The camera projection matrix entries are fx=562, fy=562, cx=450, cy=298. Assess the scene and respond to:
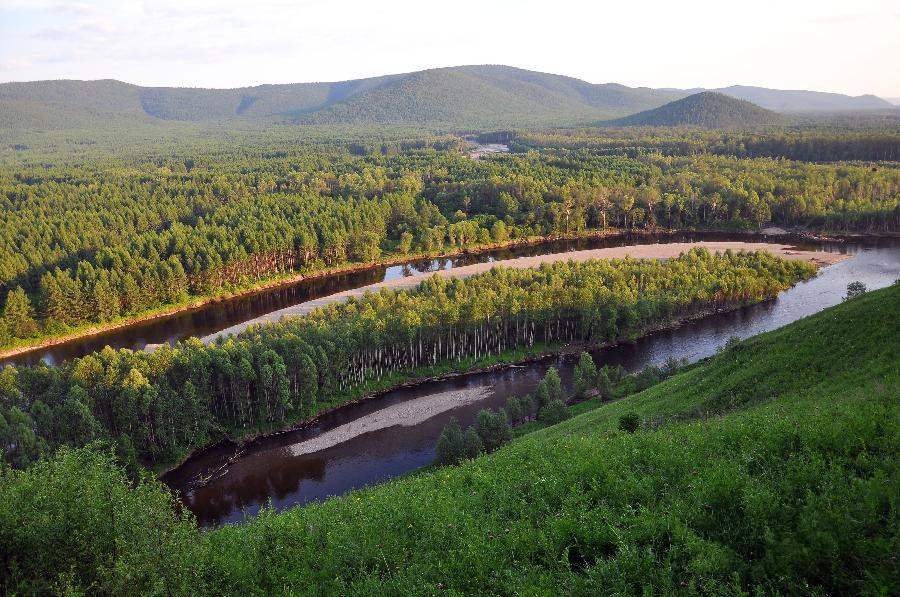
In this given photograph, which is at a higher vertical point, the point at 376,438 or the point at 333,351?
the point at 333,351

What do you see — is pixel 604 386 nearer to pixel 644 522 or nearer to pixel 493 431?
pixel 493 431

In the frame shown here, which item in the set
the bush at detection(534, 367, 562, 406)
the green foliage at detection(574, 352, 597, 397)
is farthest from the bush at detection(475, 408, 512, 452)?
the green foliage at detection(574, 352, 597, 397)

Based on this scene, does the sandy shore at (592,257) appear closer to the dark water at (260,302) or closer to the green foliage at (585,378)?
the dark water at (260,302)

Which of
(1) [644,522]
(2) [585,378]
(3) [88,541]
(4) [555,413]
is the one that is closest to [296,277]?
(2) [585,378]

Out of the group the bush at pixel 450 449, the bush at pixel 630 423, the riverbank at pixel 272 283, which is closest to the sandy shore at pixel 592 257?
the riverbank at pixel 272 283

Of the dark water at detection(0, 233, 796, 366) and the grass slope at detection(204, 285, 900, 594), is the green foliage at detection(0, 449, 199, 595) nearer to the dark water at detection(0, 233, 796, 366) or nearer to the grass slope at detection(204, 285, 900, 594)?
the grass slope at detection(204, 285, 900, 594)

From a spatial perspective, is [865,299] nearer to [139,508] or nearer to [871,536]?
[871,536]
